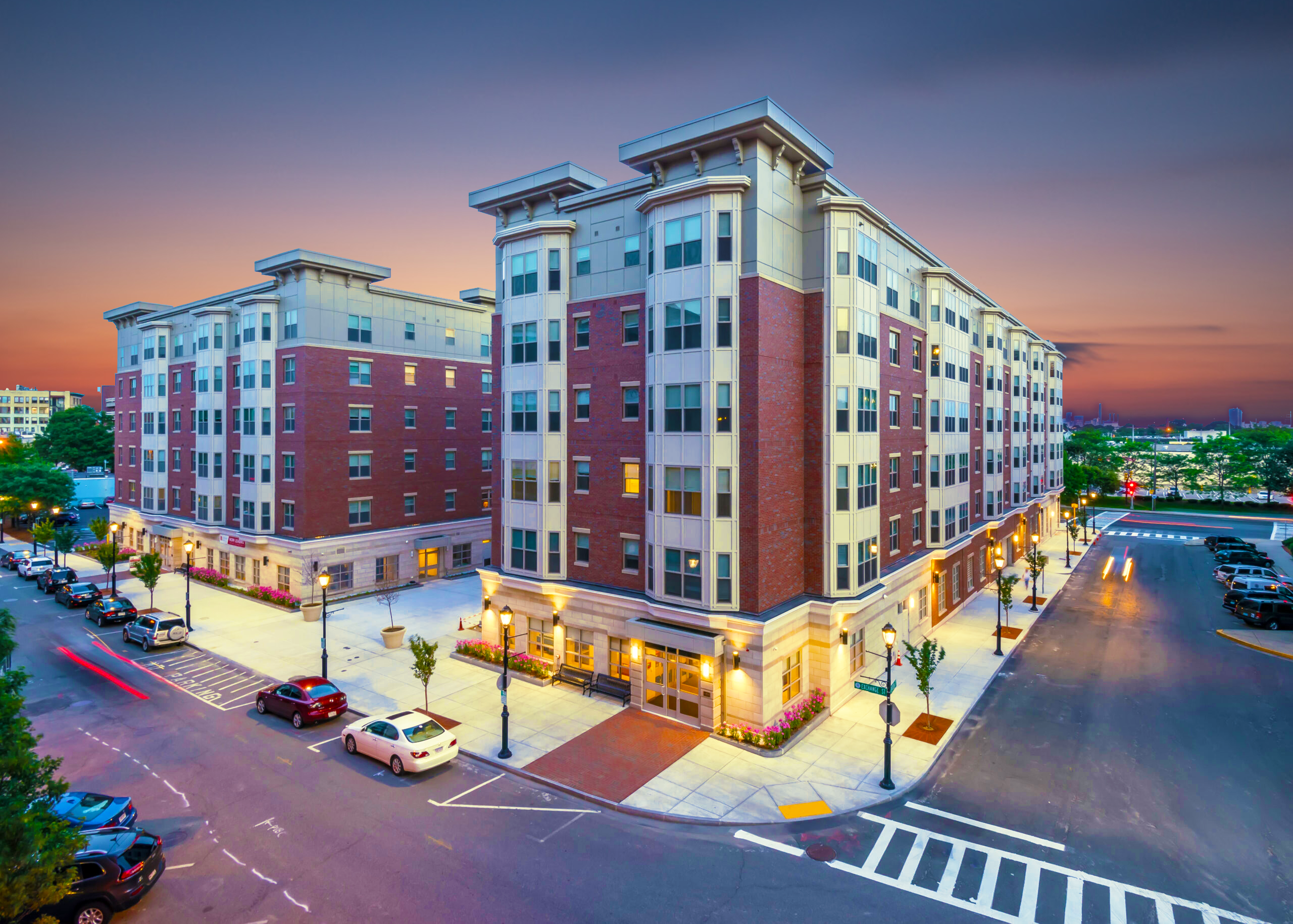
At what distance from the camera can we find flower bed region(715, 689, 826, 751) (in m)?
20.6

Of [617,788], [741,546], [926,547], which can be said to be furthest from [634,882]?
[926,547]

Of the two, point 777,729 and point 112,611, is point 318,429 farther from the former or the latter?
point 777,729

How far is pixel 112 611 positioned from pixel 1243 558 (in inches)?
3102

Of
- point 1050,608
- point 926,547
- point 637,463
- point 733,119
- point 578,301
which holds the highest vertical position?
point 733,119

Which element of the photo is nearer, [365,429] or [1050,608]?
[1050,608]

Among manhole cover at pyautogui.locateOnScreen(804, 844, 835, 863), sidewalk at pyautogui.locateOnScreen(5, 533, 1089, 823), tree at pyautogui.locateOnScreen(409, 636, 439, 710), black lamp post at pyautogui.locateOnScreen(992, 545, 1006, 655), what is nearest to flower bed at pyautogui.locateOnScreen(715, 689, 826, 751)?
sidewalk at pyautogui.locateOnScreen(5, 533, 1089, 823)

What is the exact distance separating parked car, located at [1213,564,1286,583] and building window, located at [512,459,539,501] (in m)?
47.2

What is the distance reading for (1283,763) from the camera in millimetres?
19469

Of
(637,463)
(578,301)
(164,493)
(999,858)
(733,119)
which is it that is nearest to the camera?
(999,858)

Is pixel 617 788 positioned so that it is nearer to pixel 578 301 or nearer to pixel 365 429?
pixel 578 301

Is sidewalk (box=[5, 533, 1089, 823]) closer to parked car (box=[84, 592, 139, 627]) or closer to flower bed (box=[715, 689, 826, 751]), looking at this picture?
flower bed (box=[715, 689, 826, 751])

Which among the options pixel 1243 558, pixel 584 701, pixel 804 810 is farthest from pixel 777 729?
pixel 1243 558

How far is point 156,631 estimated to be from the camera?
3048 centimetres

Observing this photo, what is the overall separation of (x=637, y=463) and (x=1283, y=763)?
22.9 meters
